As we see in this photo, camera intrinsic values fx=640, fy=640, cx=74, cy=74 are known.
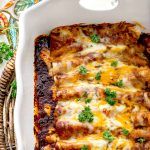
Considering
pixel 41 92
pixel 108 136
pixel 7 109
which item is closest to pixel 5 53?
pixel 7 109

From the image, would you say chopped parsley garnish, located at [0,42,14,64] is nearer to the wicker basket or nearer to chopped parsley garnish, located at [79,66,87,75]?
the wicker basket

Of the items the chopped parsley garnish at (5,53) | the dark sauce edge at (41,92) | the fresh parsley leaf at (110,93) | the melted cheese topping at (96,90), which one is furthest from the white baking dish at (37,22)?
the fresh parsley leaf at (110,93)

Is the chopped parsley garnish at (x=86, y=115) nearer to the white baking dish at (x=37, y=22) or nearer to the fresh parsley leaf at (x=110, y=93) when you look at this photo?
the fresh parsley leaf at (x=110, y=93)

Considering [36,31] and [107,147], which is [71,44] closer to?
[36,31]

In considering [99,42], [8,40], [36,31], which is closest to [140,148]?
[99,42]

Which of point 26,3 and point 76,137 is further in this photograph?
point 26,3

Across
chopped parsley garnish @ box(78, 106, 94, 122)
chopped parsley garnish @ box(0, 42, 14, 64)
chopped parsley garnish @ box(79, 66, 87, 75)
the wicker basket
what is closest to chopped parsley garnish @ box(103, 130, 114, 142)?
chopped parsley garnish @ box(78, 106, 94, 122)
